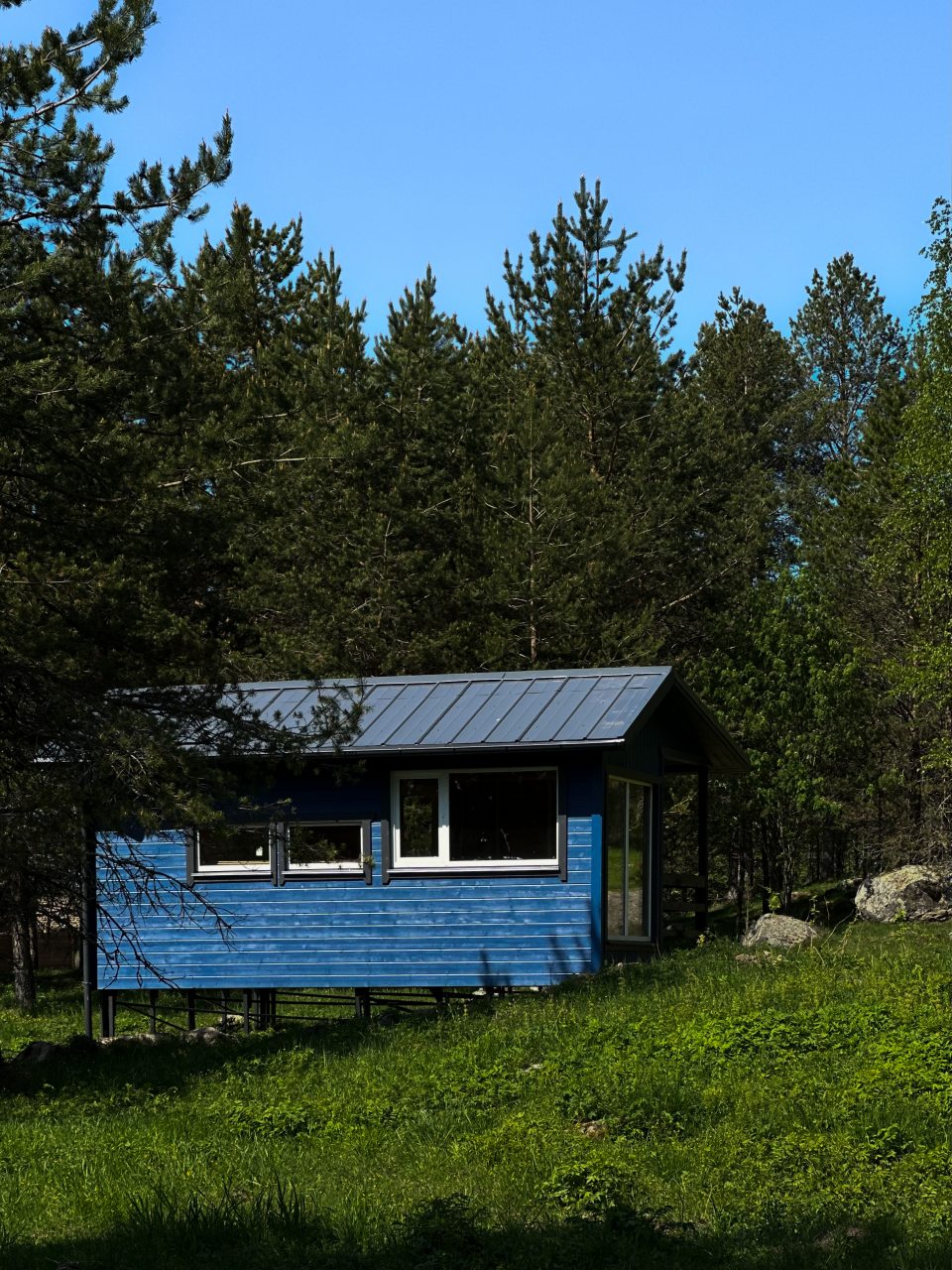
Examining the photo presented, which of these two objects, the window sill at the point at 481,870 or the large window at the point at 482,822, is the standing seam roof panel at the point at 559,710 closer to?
the large window at the point at 482,822

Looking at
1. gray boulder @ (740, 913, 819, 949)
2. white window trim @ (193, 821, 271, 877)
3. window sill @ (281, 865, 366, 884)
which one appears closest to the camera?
gray boulder @ (740, 913, 819, 949)

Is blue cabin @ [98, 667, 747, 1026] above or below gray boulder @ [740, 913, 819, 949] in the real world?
above

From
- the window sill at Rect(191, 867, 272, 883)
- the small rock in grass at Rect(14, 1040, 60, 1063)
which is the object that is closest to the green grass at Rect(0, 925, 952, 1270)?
the small rock in grass at Rect(14, 1040, 60, 1063)

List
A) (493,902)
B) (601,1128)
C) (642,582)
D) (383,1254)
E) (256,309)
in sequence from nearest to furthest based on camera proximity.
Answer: (383,1254)
(601,1128)
(493,902)
(642,582)
(256,309)

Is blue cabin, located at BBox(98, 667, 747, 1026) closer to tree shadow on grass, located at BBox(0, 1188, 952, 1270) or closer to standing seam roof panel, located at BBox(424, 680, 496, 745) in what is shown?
standing seam roof panel, located at BBox(424, 680, 496, 745)

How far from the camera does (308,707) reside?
19.0m

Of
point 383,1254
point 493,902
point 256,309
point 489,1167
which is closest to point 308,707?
point 493,902

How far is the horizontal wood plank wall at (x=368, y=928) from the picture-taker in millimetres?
17172

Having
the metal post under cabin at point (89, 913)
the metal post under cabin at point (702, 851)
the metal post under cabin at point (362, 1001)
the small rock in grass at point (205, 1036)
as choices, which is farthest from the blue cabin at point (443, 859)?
the metal post under cabin at point (702, 851)

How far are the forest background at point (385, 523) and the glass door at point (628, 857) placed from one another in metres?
4.86

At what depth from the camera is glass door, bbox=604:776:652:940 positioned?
17.9 metres

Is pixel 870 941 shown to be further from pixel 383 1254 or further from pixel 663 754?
pixel 383 1254

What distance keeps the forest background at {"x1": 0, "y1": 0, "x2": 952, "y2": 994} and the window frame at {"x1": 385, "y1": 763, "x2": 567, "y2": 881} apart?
2.84 metres

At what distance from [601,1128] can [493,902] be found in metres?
7.49
